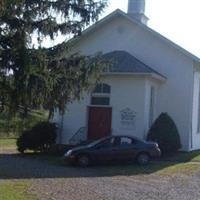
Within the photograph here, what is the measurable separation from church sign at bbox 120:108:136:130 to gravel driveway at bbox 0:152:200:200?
6.77 meters

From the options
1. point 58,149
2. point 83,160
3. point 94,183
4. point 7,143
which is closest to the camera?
point 94,183

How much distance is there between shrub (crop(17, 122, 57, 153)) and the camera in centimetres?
2755

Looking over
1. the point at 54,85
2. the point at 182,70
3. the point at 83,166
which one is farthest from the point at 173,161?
the point at 54,85

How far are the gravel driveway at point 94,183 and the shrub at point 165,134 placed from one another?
5.70m

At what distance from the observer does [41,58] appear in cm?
1560

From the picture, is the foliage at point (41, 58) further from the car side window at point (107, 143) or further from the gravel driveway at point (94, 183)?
the car side window at point (107, 143)

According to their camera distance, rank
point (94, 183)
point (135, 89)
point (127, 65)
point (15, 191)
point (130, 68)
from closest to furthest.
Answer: point (15, 191) < point (94, 183) < point (130, 68) < point (135, 89) < point (127, 65)

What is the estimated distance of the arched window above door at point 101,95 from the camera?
98.9 ft

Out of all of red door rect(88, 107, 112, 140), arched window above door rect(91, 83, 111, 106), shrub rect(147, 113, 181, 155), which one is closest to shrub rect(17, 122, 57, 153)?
red door rect(88, 107, 112, 140)

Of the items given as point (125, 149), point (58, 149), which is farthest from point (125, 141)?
point (58, 149)

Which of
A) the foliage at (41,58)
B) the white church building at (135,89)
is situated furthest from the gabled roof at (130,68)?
the foliage at (41,58)

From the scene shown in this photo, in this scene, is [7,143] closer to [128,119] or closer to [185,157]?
[128,119]

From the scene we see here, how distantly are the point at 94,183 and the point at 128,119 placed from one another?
39.1 ft

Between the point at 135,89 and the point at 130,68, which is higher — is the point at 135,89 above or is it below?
below
